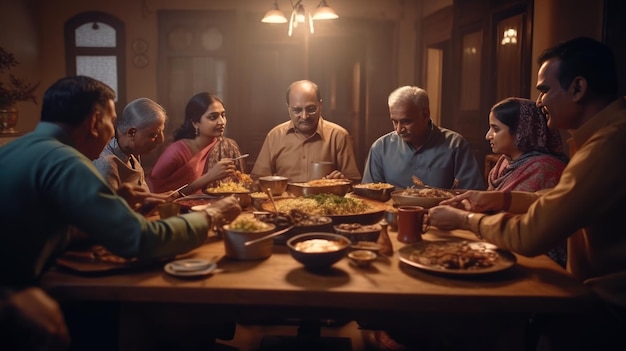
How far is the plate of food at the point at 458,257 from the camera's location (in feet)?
5.69

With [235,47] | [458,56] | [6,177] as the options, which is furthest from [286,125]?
[6,177]

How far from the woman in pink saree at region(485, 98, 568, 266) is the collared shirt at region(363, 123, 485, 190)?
72 cm

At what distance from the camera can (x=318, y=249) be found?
6.09ft

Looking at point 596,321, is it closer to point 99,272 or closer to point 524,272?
point 524,272

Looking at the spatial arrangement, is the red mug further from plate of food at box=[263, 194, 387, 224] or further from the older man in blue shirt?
the older man in blue shirt

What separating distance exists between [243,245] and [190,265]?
22cm

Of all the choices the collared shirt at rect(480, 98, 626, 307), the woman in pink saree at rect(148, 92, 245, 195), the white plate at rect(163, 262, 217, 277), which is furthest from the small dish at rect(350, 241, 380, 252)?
the woman in pink saree at rect(148, 92, 245, 195)

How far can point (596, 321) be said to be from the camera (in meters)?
1.81

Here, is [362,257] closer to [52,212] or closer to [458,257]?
[458,257]

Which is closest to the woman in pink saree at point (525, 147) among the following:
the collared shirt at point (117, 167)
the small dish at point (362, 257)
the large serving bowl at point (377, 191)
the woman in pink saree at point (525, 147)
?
the woman in pink saree at point (525, 147)

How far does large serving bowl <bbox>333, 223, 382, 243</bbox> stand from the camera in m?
2.09

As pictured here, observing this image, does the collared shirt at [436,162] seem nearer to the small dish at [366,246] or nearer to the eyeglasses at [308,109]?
the eyeglasses at [308,109]

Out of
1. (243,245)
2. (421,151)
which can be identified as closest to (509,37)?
(421,151)

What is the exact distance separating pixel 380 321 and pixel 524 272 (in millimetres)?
552
